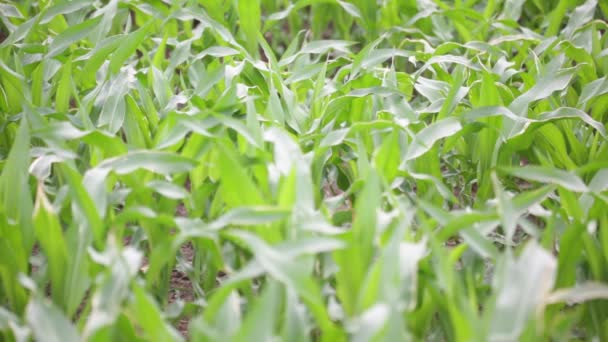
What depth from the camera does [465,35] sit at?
2.54 m

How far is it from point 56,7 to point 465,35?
126 centimetres

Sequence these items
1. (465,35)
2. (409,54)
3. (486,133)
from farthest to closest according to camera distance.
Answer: (465,35) → (409,54) → (486,133)

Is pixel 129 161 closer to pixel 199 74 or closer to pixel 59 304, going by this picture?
pixel 59 304

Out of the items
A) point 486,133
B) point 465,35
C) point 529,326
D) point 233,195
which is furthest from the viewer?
point 465,35

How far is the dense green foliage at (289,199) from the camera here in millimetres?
1138

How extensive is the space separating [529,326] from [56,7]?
1638mm

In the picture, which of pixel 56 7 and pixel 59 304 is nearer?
pixel 59 304

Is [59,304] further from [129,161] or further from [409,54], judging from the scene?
[409,54]

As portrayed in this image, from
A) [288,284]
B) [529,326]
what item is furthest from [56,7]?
[529,326]

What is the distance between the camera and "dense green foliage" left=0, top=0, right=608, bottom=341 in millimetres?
1138

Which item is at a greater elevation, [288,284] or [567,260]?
[288,284]

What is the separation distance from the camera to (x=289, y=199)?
1.33 metres

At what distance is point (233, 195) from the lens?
1.36m

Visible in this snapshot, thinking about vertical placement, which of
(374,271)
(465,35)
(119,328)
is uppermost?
(374,271)
